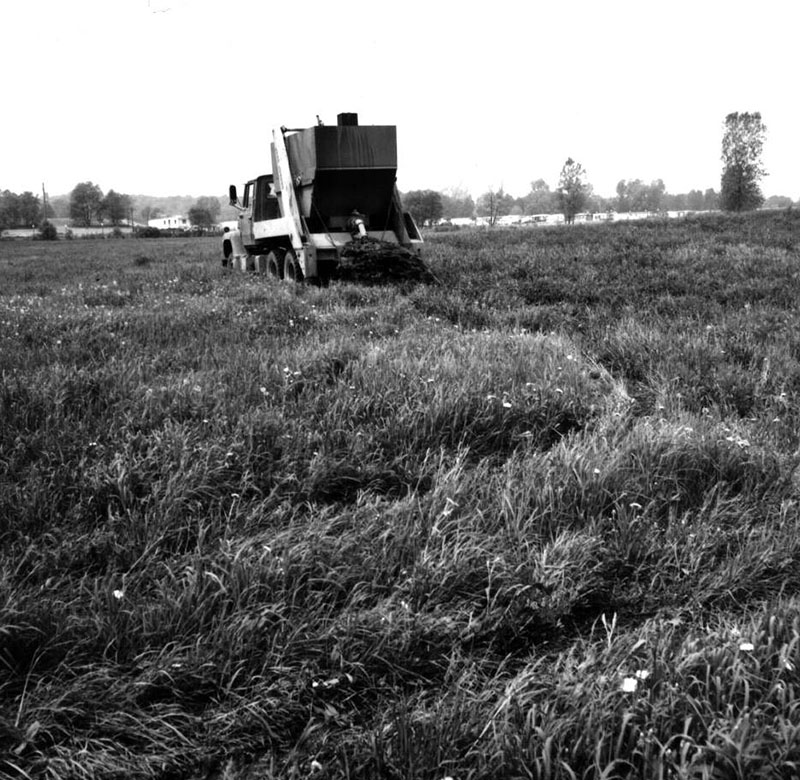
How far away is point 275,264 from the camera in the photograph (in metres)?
14.1

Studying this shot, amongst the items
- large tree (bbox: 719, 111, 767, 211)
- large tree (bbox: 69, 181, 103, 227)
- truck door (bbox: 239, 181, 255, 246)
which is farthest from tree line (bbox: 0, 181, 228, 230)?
truck door (bbox: 239, 181, 255, 246)

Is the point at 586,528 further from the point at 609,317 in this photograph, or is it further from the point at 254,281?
the point at 254,281

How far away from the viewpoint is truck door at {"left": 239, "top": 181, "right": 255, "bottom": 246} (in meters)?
16.0

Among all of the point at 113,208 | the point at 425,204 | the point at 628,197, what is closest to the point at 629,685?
the point at 425,204

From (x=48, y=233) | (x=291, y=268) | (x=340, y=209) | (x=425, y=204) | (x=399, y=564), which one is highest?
(x=425, y=204)

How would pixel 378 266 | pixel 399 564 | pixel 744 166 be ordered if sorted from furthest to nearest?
pixel 744 166 → pixel 378 266 → pixel 399 564

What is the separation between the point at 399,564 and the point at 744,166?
2958 inches

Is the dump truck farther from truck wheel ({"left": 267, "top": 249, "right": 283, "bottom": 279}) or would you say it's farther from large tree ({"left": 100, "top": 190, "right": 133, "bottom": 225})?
large tree ({"left": 100, "top": 190, "right": 133, "bottom": 225})

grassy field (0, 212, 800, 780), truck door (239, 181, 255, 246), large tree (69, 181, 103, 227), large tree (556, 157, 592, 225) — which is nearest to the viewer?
grassy field (0, 212, 800, 780)

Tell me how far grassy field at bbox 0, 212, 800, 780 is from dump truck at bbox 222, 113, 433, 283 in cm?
619

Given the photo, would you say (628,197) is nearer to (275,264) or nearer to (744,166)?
(744,166)

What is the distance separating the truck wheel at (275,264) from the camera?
46.0 ft

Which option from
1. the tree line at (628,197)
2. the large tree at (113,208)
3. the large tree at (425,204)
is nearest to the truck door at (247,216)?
the tree line at (628,197)

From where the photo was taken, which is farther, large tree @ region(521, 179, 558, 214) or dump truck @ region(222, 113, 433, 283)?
large tree @ region(521, 179, 558, 214)
